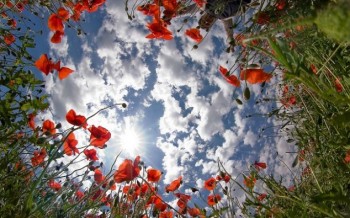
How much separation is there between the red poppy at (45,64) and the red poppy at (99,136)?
0.70 metres

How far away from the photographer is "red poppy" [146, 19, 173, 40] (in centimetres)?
310

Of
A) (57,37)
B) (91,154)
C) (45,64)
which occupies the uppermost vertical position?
(57,37)

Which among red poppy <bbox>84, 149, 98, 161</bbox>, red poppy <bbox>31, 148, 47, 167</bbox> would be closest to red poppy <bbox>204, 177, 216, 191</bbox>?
red poppy <bbox>84, 149, 98, 161</bbox>

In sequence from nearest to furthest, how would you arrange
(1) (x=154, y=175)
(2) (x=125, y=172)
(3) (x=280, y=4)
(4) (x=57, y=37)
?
(3) (x=280, y=4), (2) (x=125, y=172), (1) (x=154, y=175), (4) (x=57, y=37)

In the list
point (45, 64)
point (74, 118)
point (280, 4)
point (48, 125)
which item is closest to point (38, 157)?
point (48, 125)

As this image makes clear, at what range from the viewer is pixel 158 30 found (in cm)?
314

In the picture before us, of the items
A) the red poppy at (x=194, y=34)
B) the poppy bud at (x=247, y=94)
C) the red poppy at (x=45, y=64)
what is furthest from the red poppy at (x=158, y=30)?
the poppy bud at (x=247, y=94)

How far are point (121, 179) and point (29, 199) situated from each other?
49.2 inches

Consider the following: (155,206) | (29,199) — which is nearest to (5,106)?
(29,199)

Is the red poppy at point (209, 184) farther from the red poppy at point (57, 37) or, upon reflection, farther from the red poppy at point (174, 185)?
the red poppy at point (57, 37)

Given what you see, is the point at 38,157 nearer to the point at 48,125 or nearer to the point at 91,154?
the point at 48,125

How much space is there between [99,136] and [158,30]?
1.10m

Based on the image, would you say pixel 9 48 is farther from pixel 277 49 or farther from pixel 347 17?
pixel 347 17

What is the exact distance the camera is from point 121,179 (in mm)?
2578
